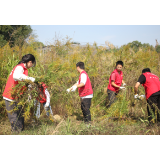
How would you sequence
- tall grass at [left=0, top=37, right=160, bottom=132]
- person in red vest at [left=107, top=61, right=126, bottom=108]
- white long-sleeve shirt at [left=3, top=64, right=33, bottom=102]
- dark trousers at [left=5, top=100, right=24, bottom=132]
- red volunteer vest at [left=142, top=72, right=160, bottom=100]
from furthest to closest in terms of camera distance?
person in red vest at [left=107, top=61, right=126, bottom=108] → tall grass at [left=0, top=37, right=160, bottom=132] → red volunteer vest at [left=142, top=72, right=160, bottom=100] → dark trousers at [left=5, top=100, right=24, bottom=132] → white long-sleeve shirt at [left=3, top=64, right=33, bottom=102]

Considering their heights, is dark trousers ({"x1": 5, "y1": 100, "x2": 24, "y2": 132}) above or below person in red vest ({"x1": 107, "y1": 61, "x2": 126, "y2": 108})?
below

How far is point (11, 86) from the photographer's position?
2725 millimetres

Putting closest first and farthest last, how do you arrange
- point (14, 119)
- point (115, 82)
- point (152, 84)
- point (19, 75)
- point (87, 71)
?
point (19, 75) → point (14, 119) → point (152, 84) → point (115, 82) → point (87, 71)

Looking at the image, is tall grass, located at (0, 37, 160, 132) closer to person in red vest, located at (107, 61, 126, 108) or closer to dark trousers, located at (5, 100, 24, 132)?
person in red vest, located at (107, 61, 126, 108)

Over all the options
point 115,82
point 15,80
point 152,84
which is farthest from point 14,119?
point 152,84

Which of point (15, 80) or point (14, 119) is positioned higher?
point (15, 80)

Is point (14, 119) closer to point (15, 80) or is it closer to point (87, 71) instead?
point (15, 80)

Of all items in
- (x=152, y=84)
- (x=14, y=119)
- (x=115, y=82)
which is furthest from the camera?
(x=115, y=82)

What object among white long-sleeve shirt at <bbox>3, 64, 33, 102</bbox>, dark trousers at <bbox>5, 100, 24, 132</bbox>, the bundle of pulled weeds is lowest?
dark trousers at <bbox>5, 100, 24, 132</bbox>

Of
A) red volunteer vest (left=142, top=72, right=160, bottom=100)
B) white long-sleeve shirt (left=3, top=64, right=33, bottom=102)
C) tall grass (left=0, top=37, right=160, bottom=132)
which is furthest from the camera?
tall grass (left=0, top=37, right=160, bottom=132)

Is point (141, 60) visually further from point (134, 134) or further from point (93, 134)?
point (93, 134)

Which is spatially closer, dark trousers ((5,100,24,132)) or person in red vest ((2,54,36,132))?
person in red vest ((2,54,36,132))

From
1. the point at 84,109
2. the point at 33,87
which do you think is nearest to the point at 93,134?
the point at 84,109

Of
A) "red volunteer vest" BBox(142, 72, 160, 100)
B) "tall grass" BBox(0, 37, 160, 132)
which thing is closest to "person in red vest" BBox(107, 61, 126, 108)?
"tall grass" BBox(0, 37, 160, 132)
